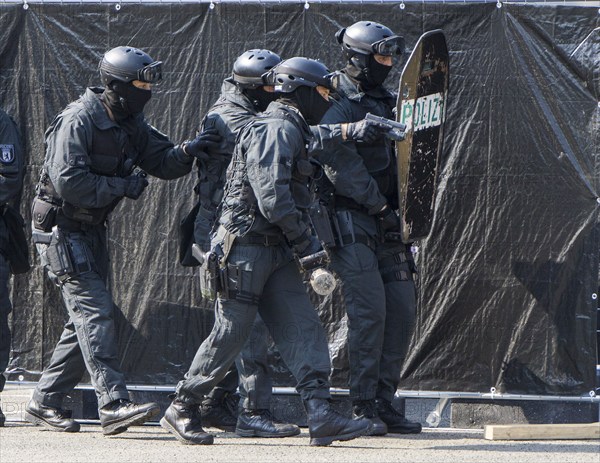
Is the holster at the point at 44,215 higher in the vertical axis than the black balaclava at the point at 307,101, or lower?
lower

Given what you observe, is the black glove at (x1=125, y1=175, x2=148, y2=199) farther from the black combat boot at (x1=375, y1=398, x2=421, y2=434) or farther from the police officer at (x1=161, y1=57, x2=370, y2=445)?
the black combat boot at (x1=375, y1=398, x2=421, y2=434)

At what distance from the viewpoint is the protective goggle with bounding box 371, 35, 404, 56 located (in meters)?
7.03

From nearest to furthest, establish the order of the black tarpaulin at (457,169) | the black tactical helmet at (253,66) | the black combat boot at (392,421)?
the black tactical helmet at (253,66)
the black combat boot at (392,421)
the black tarpaulin at (457,169)

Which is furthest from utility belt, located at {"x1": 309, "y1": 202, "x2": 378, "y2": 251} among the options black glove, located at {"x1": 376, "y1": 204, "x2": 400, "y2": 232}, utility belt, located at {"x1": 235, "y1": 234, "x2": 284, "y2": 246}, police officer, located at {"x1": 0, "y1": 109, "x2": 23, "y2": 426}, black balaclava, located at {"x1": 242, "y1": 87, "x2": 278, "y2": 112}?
police officer, located at {"x1": 0, "y1": 109, "x2": 23, "y2": 426}

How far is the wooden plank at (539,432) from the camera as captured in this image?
6941 millimetres

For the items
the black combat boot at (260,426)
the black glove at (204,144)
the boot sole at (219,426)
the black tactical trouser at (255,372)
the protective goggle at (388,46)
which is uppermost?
the protective goggle at (388,46)

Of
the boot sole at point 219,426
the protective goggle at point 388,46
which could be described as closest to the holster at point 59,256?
the boot sole at point 219,426

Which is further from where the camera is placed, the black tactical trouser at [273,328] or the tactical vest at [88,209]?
the tactical vest at [88,209]

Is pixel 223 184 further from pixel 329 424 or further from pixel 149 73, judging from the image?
pixel 329 424

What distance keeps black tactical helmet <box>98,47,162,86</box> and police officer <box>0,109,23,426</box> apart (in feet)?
2.24

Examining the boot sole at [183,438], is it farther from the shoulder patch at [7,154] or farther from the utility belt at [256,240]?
the shoulder patch at [7,154]

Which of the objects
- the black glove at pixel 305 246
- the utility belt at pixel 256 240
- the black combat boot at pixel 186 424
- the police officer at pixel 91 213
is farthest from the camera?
the police officer at pixel 91 213

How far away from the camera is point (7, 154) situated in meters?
7.20

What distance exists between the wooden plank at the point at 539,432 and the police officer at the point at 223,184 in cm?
109
